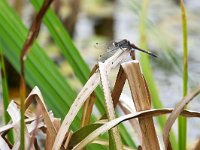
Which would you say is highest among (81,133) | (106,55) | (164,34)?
(164,34)

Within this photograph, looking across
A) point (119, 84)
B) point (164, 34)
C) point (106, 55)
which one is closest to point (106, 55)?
point (106, 55)

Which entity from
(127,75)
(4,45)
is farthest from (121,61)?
(4,45)

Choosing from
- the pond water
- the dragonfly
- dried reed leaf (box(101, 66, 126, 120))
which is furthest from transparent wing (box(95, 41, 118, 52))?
the pond water

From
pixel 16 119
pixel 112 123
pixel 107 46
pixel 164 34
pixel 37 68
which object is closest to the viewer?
pixel 112 123

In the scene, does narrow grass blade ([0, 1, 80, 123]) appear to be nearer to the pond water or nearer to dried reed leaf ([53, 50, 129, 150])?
dried reed leaf ([53, 50, 129, 150])

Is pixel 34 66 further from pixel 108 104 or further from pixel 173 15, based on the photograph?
pixel 173 15

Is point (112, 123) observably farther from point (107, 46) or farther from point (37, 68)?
point (37, 68)

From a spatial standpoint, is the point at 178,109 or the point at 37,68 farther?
the point at 37,68
